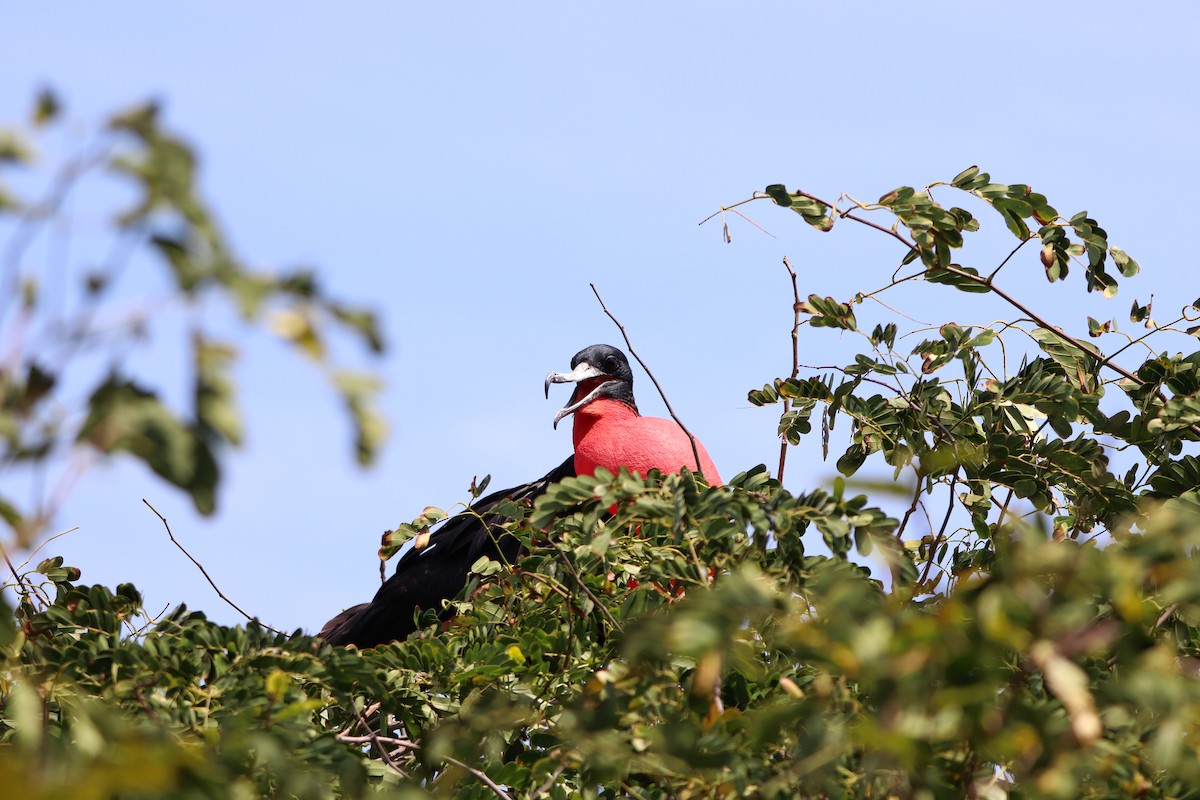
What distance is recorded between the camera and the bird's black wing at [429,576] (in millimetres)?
4332

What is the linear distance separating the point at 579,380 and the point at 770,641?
307cm

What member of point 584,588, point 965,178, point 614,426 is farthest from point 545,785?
point 614,426

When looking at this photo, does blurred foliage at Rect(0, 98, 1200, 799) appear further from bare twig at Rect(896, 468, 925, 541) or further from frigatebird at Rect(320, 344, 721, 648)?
frigatebird at Rect(320, 344, 721, 648)

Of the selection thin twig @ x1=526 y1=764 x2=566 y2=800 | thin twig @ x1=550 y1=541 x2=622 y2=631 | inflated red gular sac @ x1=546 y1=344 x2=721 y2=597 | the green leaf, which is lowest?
thin twig @ x1=526 y1=764 x2=566 y2=800

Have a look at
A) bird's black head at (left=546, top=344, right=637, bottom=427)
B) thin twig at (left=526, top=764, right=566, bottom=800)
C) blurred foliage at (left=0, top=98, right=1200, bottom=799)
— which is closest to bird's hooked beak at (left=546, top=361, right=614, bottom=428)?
bird's black head at (left=546, top=344, right=637, bottom=427)

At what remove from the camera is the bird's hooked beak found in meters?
4.89

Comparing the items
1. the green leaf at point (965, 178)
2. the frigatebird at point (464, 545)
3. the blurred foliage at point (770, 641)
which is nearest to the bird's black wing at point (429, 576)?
the frigatebird at point (464, 545)

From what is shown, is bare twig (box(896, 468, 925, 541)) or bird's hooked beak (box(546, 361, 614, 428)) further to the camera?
bird's hooked beak (box(546, 361, 614, 428))

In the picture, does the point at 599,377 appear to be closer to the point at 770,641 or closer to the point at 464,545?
the point at 464,545

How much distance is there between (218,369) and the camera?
36.4 inches

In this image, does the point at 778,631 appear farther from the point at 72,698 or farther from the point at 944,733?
the point at 72,698

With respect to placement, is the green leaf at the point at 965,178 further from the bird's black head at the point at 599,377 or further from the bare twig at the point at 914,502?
the bird's black head at the point at 599,377

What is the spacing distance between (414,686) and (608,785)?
65 centimetres

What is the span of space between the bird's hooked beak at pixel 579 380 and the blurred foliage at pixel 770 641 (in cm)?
208
